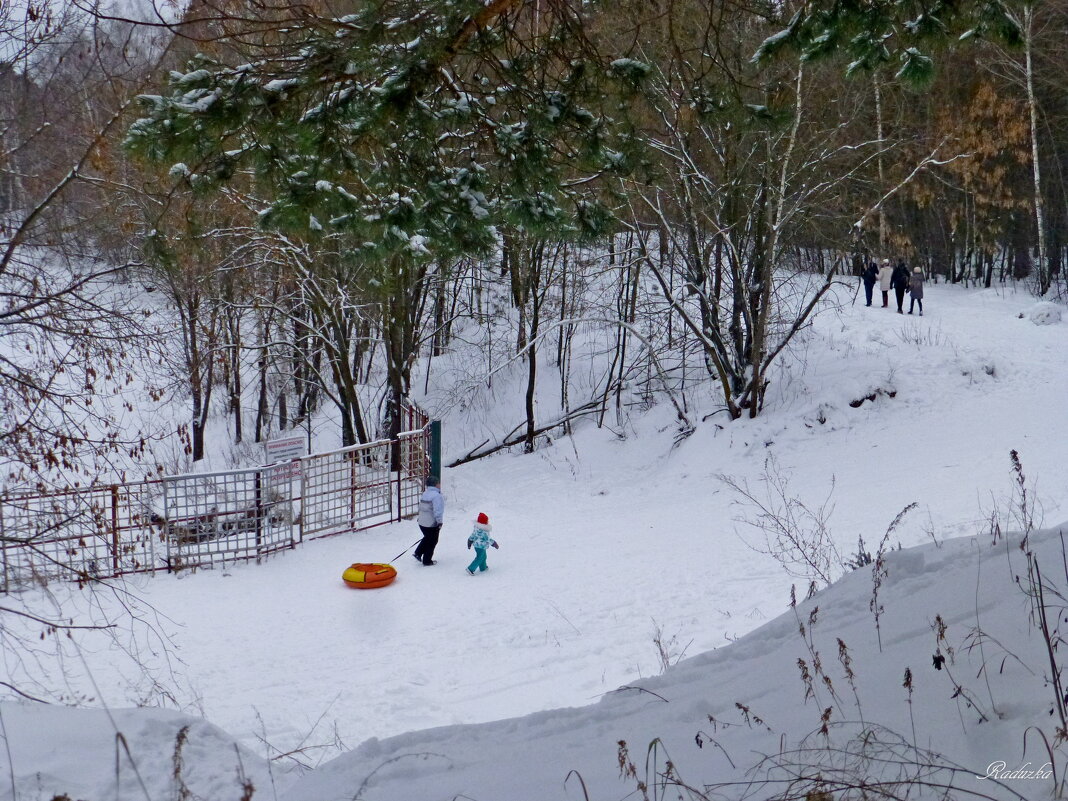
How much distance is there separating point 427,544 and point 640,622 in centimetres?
390

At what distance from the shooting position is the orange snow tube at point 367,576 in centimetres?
1119

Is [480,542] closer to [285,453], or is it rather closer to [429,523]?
[429,523]

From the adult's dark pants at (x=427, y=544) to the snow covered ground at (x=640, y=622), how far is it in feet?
0.90

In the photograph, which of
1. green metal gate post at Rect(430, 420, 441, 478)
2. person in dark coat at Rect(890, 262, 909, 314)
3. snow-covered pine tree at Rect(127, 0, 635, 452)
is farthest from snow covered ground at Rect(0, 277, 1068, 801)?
snow-covered pine tree at Rect(127, 0, 635, 452)

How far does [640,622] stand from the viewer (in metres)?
9.34

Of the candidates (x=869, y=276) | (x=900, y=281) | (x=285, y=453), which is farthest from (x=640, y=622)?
(x=869, y=276)

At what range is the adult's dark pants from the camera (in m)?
12.1

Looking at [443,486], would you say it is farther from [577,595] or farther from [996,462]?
[996,462]

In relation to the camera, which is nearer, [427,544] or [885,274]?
[427,544]

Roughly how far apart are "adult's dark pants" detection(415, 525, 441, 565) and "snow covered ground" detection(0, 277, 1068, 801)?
10.8 inches

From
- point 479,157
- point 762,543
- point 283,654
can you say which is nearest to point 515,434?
point 762,543

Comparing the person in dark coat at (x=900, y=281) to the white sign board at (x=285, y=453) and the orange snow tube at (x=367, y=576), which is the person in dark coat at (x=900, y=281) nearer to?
the white sign board at (x=285, y=453)

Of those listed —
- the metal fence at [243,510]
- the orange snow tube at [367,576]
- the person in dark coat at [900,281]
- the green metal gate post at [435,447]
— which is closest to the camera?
the orange snow tube at [367,576]

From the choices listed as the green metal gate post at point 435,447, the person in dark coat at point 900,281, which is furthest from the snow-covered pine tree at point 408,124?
the person in dark coat at point 900,281
